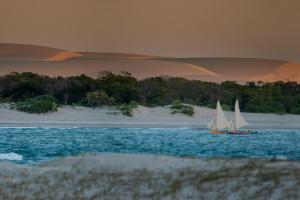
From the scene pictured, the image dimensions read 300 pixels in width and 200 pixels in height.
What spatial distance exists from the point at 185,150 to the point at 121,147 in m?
4.01

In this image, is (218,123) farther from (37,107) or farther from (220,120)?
(37,107)

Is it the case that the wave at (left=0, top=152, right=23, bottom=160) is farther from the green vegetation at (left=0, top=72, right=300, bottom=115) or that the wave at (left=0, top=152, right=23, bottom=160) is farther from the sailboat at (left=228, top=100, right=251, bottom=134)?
the green vegetation at (left=0, top=72, right=300, bottom=115)

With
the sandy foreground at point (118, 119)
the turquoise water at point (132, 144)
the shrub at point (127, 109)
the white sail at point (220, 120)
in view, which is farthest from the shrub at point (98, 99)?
the white sail at point (220, 120)

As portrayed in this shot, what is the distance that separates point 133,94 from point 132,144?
37.5 m

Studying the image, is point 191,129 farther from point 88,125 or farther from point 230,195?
point 230,195

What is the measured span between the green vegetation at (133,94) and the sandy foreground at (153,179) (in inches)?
2235

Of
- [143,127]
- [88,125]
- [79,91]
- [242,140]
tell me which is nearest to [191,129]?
[143,127]

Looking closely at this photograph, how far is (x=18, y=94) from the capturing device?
86.2 m

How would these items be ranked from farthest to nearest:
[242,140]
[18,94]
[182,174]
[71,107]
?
[18,94] < [71,107] < [242,140] < [182,174]

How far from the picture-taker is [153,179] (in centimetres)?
1870

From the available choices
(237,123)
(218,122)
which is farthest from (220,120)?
(237,123)

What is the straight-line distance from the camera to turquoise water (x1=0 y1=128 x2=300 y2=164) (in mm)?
41688

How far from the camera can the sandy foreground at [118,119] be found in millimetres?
69375

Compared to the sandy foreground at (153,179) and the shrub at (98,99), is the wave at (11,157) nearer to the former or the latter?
the sandy foreground at (153,179)
